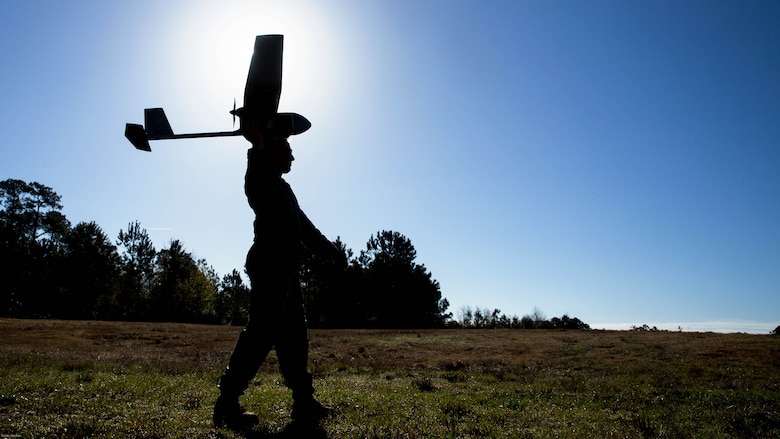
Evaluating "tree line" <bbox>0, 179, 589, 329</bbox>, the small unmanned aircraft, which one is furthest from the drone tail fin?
"tree line" <bbox>0, 179, 589, 329</bbox>

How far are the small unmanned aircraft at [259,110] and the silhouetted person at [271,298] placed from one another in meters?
0.16

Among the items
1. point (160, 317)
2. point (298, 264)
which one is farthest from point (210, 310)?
point (298, 264)

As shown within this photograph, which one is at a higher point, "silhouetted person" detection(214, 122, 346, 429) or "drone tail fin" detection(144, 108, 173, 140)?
"drone tail fin" detection(144, 108, 173, 140)

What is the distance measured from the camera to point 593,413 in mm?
5961

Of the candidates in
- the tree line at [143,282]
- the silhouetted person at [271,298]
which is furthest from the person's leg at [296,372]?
the tree line at [143,282]

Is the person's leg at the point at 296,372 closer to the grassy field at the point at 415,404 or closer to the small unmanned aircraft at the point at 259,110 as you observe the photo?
the grassy field at the point at 415,404

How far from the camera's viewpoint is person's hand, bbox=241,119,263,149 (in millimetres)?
4742

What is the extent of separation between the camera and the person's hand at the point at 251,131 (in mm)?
4742

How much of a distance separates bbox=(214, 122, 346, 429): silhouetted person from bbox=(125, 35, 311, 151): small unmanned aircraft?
158 millimetres

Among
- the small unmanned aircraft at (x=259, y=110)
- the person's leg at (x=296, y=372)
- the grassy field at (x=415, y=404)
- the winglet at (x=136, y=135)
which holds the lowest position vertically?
the grassy field at (x=415, y=404)

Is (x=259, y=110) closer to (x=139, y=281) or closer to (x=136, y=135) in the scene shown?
(x=136, y=135)

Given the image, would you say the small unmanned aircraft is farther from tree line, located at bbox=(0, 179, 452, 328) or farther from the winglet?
tree line, located at bbox=(0, 179, 452, 328)

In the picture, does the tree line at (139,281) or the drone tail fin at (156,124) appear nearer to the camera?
the drone tail fin at (156,124)

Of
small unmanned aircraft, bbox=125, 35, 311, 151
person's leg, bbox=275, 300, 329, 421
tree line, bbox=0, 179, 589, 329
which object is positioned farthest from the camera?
tree line, bbox=0, 179, 589, 329
